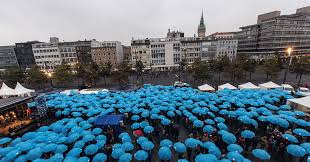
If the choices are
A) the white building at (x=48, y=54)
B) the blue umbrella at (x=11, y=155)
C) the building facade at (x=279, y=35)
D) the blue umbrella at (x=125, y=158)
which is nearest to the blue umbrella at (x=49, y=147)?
the blue umbrella at (x=11, y=155)

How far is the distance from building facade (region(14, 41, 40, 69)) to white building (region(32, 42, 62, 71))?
423 inches

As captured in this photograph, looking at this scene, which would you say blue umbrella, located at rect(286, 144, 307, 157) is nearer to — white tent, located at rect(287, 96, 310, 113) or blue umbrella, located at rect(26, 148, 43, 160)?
white tent, located at rect(287, 96, 310, 113)

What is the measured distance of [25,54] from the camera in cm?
7756

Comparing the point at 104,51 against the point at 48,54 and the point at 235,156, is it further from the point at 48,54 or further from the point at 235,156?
the point at 235,156

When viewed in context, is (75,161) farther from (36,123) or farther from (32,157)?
(36,123)

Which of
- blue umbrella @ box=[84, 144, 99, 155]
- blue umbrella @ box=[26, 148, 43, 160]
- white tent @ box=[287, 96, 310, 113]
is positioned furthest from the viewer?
white tent @ box=[287, 96, 310, 113]

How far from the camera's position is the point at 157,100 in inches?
780

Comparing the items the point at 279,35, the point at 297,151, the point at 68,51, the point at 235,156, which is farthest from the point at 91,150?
the point at 279,35

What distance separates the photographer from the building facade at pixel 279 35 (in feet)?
235

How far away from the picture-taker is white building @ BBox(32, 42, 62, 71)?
67625mm

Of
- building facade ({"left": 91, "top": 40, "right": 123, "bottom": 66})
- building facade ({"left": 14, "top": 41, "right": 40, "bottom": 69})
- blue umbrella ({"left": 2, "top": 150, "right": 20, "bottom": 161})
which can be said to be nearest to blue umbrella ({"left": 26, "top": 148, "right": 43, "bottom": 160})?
blue umbrella ({"left": 2, "top": 150, "right": 20, "bottom": 161})

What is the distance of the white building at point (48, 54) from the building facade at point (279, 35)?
85.2 m

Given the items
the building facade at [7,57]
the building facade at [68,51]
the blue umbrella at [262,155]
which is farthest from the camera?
the building facade at [7,57]

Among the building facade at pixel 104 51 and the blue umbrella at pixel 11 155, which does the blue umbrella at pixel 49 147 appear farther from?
the building facade at pixel 104 51
